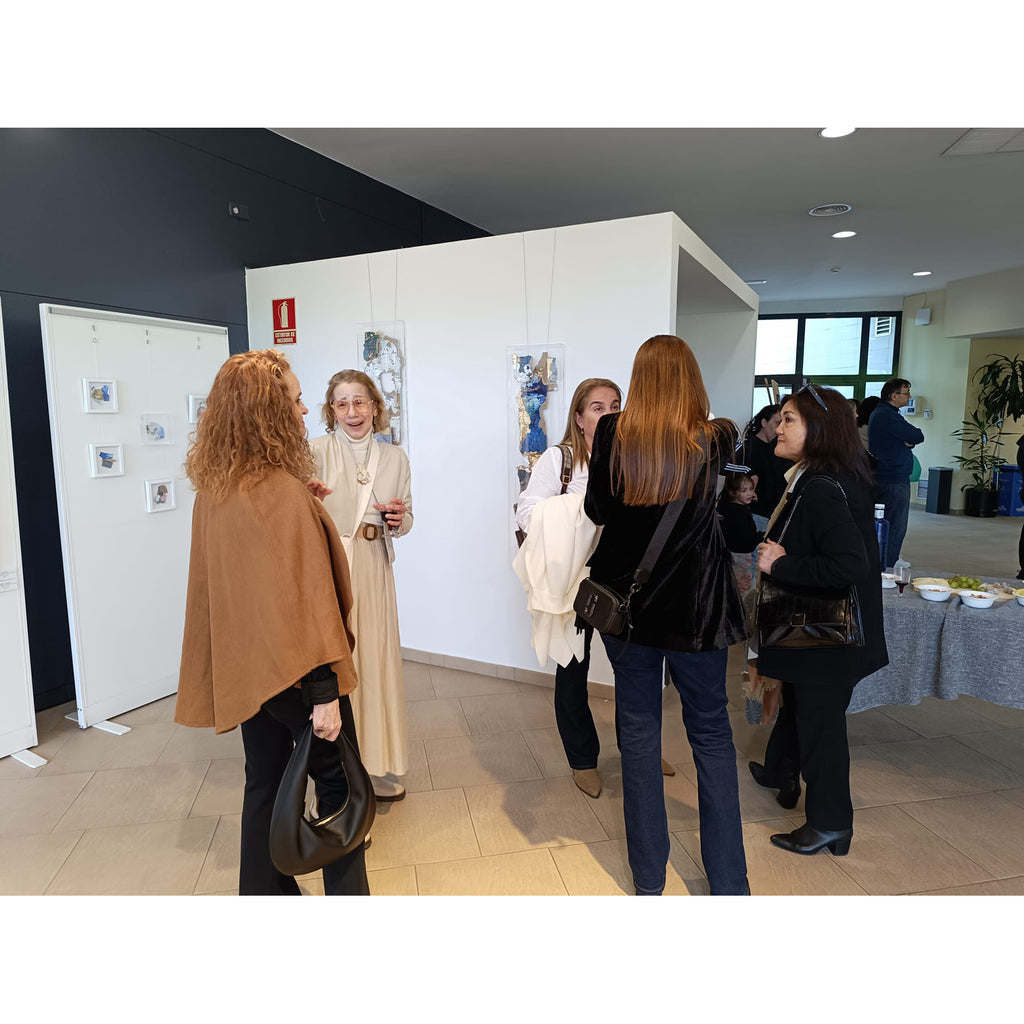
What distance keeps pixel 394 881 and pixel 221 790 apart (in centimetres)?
93

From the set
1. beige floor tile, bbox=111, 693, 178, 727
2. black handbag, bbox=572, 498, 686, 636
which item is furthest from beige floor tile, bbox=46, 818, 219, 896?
black handbag, bbox=572, 498, 686, 636

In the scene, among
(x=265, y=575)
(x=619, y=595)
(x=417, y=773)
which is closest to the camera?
(x=265, y=575)

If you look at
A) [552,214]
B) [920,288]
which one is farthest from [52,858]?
[920,288]

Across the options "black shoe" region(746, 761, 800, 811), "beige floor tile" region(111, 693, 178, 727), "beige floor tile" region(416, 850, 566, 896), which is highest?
"black shoe" region(746, 761, 800, 811)

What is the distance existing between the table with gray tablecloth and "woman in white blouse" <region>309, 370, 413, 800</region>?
5.53ft

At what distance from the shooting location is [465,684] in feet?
12.3

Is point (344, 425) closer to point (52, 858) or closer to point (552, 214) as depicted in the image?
point (52, 858)

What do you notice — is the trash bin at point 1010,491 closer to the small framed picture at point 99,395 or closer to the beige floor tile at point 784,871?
the beige floor tile at point 784,871

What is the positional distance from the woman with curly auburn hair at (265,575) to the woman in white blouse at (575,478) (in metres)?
0.90

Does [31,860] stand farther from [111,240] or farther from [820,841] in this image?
[111,240]

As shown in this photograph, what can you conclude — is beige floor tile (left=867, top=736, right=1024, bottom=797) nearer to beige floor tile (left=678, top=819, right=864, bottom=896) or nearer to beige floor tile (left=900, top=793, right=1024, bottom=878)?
beige floor tile (left=900, top=793, right=1024, bottom=878)

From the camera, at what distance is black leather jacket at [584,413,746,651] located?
5.86 feet

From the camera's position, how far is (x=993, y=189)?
5.51 m

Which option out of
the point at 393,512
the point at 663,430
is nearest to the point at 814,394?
the point at 663,430
